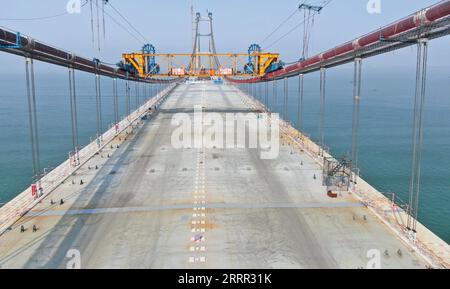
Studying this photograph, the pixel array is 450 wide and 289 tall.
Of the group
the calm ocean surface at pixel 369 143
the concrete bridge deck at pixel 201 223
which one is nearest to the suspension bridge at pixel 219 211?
the concrete bridge deck at pixel 201 223

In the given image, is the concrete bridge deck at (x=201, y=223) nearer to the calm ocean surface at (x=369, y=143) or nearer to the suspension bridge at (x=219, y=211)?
the suspension bridge at (x=219, y=211)

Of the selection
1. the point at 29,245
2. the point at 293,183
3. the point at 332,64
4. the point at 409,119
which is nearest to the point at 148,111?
the point at 332,64

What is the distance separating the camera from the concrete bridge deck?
1972cm

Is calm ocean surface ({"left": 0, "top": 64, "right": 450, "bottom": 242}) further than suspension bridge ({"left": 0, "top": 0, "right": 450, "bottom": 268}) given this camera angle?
Yes

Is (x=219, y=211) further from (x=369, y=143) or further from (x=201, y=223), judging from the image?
(x=369, y=143)

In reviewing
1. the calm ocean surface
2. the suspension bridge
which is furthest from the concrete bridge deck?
the calm ocean surface

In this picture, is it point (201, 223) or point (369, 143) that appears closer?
point (201, 223)

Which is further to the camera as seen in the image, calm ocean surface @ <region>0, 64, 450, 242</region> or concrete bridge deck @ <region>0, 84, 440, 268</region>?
calm ocean surface @ <region>0, 64, 450, 242</region>

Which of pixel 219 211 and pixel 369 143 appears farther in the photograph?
pixel 369 143

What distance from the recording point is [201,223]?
2417 centimetres

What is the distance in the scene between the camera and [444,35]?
2148 cm

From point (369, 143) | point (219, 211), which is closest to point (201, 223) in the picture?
point (219, 211)

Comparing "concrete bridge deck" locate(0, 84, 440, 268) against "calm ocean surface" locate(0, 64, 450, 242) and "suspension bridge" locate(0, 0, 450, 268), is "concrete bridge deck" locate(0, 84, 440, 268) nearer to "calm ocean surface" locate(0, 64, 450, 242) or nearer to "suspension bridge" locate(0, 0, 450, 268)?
"suspension bridge" locate(0, 0, 450, 268)
